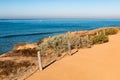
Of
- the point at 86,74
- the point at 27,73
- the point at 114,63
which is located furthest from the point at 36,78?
the point at 114,63

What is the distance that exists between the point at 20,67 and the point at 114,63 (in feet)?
21.0

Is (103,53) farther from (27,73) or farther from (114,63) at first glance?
(27,73)

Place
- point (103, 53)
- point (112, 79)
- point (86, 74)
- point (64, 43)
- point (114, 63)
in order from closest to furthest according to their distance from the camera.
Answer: point (112, 79) < point (86, 74) < point (114, 63) < point (103, 53) < point (64, 43)

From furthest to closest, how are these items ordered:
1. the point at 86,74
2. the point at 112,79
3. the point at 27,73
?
the point at 27,73
the point at 86,74
the point at 112,79

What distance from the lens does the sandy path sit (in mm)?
13356

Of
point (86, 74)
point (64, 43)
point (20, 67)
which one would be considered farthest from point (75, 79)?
point (64, 43)

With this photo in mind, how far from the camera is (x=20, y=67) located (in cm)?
1755

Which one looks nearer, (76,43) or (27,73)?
(27,73)

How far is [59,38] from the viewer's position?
74.6ft

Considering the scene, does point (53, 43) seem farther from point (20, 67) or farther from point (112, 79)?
point (112, 79)

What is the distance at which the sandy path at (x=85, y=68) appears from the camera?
13356mm

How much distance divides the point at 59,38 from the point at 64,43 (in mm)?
1109

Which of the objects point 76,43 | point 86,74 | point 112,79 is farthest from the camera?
point 76,43

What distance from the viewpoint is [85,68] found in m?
15.1
